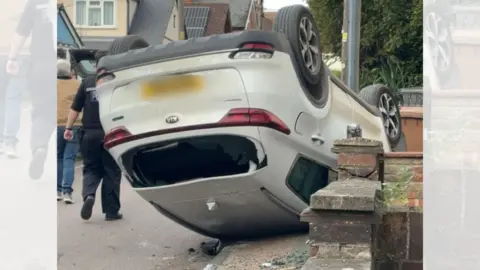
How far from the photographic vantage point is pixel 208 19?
2168 inches

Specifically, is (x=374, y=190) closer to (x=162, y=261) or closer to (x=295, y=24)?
(x=295, y=24)

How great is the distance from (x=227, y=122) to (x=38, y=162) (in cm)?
303

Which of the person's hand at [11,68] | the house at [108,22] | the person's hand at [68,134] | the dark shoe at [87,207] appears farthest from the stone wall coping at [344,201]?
the house at [108,22]

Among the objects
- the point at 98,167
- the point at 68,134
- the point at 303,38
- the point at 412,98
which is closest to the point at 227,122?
the point at 303,38

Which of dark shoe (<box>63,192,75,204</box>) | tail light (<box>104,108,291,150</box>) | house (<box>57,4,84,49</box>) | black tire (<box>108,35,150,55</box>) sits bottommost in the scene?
dark shoe (<box>63,192,75,204</box>)

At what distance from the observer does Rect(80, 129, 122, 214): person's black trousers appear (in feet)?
26.8

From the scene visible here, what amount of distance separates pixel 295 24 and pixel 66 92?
460 cm

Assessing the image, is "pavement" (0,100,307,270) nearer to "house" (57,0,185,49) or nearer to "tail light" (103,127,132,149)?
"tail light" (103,127,132,149)

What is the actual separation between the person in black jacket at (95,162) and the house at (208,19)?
45147mm

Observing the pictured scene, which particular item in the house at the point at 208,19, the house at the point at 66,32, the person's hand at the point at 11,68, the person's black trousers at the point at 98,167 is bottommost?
the person's black trousers at the point at 98,167

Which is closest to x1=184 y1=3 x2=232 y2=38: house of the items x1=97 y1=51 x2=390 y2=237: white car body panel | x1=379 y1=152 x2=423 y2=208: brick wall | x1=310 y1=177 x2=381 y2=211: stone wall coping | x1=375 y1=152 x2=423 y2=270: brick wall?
x1=97 y1=51 x2=390 y2=237: white car body panel

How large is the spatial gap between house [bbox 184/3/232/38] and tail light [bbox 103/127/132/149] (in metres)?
47.6

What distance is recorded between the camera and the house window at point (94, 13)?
40.9 m

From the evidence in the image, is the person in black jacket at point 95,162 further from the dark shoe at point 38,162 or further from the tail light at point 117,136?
the dark shoe at point 38,162
